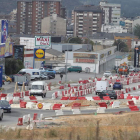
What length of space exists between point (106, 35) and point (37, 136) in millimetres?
173049

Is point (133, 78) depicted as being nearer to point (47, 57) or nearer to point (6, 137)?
point (47, 57)

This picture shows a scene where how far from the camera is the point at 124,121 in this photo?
99.3ft

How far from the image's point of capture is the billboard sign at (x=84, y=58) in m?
97.1

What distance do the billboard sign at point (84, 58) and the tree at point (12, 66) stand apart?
23352 millimetres

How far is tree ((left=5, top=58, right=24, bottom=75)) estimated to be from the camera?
73375mm

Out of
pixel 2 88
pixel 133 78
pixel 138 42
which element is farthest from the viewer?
pixel 138 42

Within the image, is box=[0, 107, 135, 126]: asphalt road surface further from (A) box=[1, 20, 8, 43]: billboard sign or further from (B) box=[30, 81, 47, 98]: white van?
(A) box=[1, 20, 8, 43]: billboard sign

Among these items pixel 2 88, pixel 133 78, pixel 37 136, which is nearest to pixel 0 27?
pixel 2 88

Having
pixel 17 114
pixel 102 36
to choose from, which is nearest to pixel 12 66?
pixel 17 114

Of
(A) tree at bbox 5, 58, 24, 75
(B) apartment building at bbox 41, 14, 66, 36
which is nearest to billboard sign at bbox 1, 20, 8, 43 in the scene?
(A) tree at bbox 5, 58, 24, 75

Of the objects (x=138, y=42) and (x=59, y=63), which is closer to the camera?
(x=59, y=63)

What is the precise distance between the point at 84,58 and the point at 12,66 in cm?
2588

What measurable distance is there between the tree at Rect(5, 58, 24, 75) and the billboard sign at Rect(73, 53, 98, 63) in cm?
2335

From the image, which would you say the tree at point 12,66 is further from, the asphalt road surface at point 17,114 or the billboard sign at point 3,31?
the asphalt road surface at point 17,114
